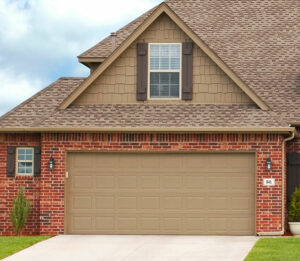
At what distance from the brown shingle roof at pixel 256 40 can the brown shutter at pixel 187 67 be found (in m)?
2.62

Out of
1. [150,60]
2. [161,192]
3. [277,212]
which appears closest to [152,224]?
[161,192]

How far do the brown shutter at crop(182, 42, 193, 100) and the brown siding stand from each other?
0.11 meters

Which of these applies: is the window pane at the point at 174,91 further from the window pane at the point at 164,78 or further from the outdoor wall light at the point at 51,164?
the outdoor wall light at the point at 51,164

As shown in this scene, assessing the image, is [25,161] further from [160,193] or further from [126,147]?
[160,193]

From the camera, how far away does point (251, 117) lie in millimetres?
19281

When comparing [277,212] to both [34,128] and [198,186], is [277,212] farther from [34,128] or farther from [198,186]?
[34,128]

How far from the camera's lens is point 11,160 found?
20.3 m

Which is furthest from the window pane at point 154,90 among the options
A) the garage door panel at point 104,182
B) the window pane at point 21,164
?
the window pane at point 21,164

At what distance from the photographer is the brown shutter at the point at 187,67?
20.0 metres

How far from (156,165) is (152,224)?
1.63 m

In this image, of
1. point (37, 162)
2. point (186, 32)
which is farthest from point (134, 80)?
point (37, 162)

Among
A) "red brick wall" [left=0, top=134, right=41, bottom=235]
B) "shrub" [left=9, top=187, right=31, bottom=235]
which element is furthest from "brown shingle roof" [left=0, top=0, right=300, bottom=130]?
"shrub" [left=9, top=187, right=31, bottom=235]

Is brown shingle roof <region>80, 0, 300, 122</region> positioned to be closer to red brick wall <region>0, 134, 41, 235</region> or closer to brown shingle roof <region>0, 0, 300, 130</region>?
brown shingle roof <region>0, 0, 300, 130</region>

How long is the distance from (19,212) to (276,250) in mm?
7652
